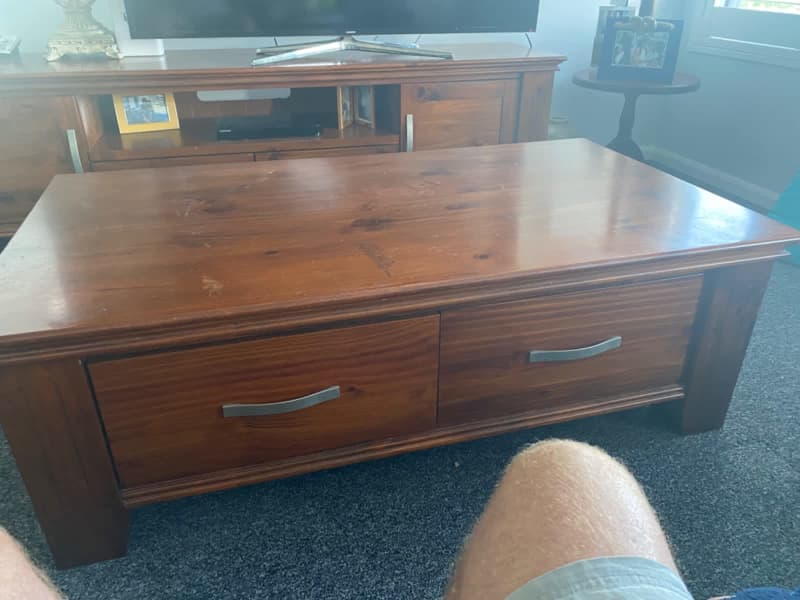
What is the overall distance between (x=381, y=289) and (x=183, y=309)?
0.26 m

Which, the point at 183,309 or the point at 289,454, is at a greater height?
the point at 183,309

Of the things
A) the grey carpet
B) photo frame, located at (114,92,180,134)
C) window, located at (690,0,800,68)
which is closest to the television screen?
photo frame, located at (114,92,180,134)

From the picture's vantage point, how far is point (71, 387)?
838mm

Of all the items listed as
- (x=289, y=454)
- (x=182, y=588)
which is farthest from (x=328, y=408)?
(x=182, y=588)

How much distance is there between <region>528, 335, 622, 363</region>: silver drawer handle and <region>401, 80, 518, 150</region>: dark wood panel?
123 cm

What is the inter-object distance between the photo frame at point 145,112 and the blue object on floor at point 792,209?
196 centimetres

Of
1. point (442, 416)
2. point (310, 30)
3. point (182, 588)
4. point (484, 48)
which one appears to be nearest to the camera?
point (182, 588)

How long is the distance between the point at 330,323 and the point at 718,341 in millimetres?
693

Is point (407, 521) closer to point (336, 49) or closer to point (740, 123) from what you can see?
point (336, 49)

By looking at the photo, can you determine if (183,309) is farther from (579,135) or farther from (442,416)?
(579,135)

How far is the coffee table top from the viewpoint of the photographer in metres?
2.21

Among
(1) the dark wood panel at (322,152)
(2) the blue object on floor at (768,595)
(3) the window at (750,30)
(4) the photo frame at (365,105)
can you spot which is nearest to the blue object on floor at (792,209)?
(3) the window at (750,30)

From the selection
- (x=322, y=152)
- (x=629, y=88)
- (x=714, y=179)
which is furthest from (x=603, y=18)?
(x=322, y=152)

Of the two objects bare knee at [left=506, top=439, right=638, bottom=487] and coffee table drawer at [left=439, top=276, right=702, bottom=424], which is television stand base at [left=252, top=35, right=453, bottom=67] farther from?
bare knee at [left=506, top=439, right=638, bottom=487]
